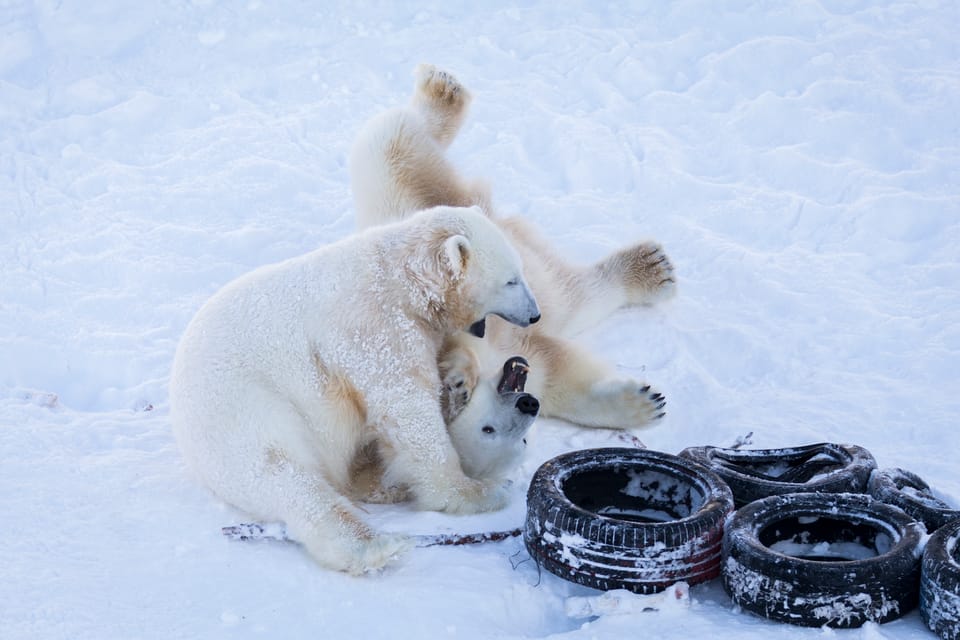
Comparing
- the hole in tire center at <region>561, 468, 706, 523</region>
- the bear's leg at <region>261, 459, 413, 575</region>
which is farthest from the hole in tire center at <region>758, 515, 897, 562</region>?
the bear's leg at <region>261, 459, 413, 575</region>

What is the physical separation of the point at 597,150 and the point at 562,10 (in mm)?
2140

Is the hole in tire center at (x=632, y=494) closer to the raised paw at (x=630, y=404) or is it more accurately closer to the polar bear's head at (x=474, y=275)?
the polar bear's head at (x=474, y=275)

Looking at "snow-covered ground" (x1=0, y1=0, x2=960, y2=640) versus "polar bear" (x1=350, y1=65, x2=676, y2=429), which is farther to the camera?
"polar bear" (x1=350, y1=65, x2=676, y2=429)

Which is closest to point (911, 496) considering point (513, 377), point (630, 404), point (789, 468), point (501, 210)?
point (789, 468)

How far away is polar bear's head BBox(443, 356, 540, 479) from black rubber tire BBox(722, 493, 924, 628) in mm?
939

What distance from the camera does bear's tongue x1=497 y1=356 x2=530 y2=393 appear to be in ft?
12.2

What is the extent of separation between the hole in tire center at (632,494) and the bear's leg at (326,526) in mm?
574

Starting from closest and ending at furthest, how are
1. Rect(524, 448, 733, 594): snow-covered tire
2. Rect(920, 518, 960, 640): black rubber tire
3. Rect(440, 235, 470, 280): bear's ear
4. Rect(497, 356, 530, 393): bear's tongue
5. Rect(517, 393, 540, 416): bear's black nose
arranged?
Rect(920, 518, 960, 640): black rubber tire, Rect(524, 448, 733, 594): snow-covered tire, Rect(440, 235, 470, 280): bear's ear, Rect(517, 393, 540, 416): bear's black nose, Rect(497, 356, 530, 393): bear's tongue

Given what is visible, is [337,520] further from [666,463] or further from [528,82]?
[528,82]

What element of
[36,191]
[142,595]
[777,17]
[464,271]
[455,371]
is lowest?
[36,191]

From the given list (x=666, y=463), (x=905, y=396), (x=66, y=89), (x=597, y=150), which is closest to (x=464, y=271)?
(x=666, y=463)

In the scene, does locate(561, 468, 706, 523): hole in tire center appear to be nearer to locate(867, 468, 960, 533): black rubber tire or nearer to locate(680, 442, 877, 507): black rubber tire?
locate(680, 442, 877, 507): black rubber tire

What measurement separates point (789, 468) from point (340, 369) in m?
1.52

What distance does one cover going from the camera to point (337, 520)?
124 inches
